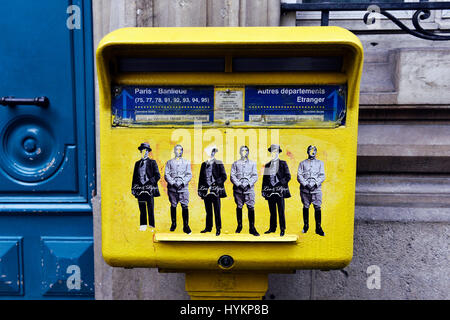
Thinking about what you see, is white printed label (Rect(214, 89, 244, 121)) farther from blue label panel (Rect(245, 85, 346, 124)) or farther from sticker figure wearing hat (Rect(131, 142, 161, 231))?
sticker figure wearing hat (Rect(131, 142, 161, 231))

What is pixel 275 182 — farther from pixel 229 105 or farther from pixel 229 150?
pixel 229 105

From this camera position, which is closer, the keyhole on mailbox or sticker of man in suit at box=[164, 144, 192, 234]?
sticker of man in suit at box=[164, 144, 192, 234]

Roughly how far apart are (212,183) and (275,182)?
0.84 ft

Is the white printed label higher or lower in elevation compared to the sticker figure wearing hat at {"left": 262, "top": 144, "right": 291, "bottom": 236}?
higher

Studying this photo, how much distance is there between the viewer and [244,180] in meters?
1.55

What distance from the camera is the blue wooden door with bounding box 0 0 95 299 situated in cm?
249

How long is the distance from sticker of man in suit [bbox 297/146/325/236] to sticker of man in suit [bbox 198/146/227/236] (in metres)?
0.32

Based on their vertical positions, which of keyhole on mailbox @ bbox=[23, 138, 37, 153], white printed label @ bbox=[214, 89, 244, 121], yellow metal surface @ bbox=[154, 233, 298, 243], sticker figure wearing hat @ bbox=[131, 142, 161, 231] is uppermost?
white printed label @ bbox=[214, 89, 244, 121]

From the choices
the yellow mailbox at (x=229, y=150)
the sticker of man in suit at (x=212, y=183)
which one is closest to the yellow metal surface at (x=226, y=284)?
the yellow mailbox at (x=229, y=150)

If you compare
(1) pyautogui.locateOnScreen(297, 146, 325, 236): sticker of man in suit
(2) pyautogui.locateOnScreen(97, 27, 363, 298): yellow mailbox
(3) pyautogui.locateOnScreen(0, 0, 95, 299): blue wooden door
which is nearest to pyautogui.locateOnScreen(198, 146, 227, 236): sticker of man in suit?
(2) pyautogui.locateOnScreen(97, 27, 363, 298): yellow mailbox

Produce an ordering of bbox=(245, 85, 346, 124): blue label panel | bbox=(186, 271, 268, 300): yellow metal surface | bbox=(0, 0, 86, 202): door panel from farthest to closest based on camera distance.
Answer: bbox=(0, 0, 86, 202): door panel < bbox=(186, 271, 268, 300): yellow metal surface < bbox=(245, 85, 346, 124): blue label panel

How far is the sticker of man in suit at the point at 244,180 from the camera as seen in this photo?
1545 mm

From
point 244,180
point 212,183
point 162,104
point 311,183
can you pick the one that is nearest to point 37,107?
point 162,104

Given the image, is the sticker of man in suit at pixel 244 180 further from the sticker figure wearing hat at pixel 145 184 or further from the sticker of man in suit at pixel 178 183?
the sticker figure wearing hat at pixel 145 184
